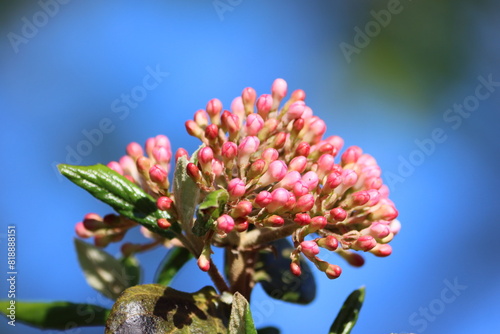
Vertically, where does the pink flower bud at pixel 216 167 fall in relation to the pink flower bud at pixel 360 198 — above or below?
above

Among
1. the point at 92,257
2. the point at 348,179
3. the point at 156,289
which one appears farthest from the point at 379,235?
the point at 92,257

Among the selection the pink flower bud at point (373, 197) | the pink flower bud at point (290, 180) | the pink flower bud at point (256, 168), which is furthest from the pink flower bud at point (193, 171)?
the pink flower bud at point (373, 197)

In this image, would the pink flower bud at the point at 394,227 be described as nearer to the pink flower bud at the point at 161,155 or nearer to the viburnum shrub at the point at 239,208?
the viburnum shrub at the point at 239,208

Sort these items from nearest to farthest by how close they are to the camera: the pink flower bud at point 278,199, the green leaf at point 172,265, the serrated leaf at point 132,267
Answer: the pink flower bud at point 278,199 < the green leaf at point 172,265 < the serrated leaf at point 132,267

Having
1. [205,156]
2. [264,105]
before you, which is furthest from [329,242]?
[264,105]

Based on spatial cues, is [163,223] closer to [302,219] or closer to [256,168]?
[256,168]

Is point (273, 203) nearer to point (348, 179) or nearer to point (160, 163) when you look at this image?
point (348, 179)
